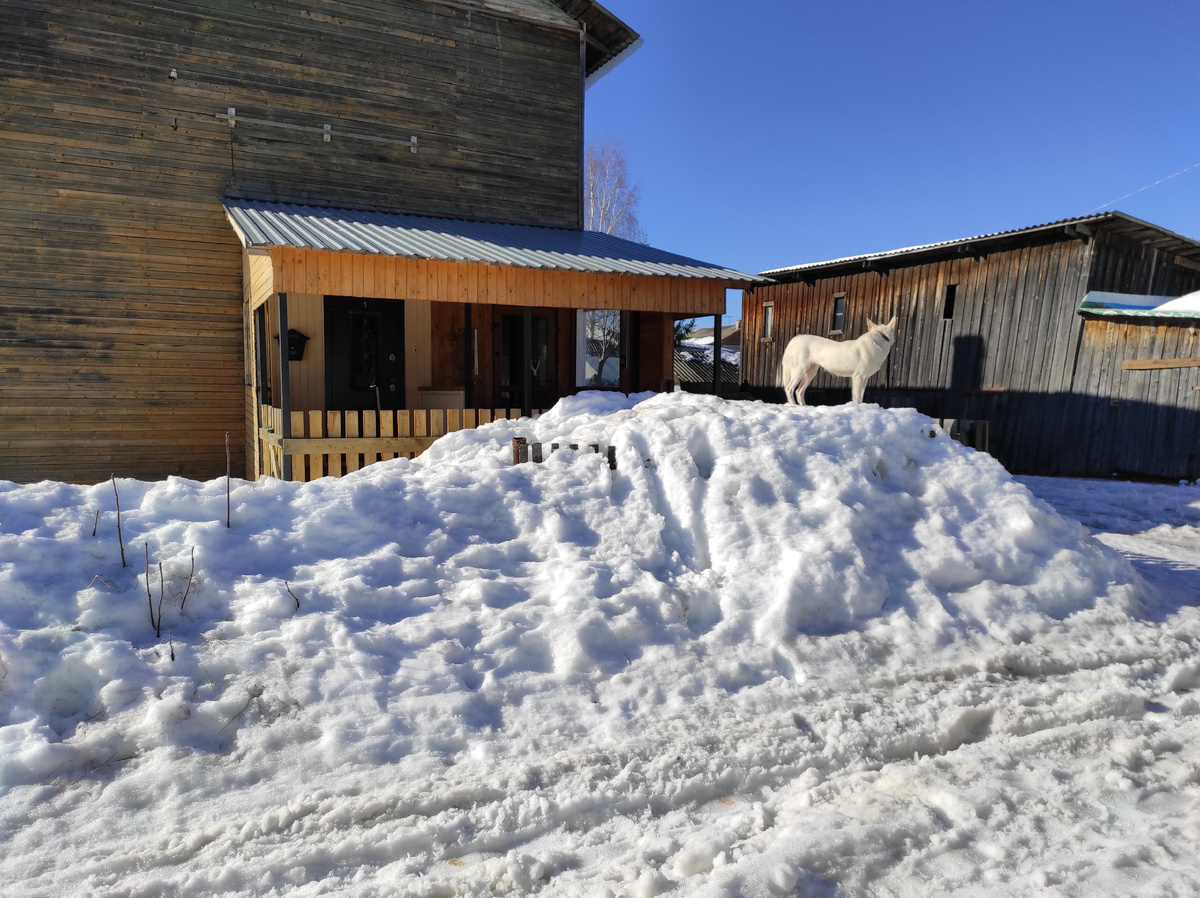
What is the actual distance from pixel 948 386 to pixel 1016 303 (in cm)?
250

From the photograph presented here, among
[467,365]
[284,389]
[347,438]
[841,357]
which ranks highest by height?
[841,357]

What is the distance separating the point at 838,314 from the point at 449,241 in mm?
13246

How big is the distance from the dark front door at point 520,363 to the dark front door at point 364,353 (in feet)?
6.91

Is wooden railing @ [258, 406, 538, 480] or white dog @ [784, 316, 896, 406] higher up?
white dog @ [784, 316, 896, 406]

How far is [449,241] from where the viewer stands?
11438mm

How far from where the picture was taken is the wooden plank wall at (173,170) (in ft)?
37.8

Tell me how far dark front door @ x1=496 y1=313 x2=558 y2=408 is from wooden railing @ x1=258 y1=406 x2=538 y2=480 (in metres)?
4.47

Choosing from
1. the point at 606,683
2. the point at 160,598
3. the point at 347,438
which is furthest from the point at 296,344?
the point at 606,683

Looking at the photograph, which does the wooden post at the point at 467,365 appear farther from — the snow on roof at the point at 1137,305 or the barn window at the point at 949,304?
the snow on roof at the point at 1137,305

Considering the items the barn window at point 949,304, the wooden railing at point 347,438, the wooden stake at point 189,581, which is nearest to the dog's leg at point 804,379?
the wooden railing at point 347,438

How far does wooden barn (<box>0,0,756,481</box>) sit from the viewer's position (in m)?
11.0

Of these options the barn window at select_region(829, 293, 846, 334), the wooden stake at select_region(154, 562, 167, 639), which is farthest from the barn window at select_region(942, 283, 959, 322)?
the wooden stake at select_region(154, 562, 167, 639)

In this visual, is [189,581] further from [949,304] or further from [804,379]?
[949,304]

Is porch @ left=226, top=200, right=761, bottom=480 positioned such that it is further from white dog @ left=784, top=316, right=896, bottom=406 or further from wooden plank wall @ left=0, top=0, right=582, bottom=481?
white dog @ left=784, top=316, right=896, bottom=406
